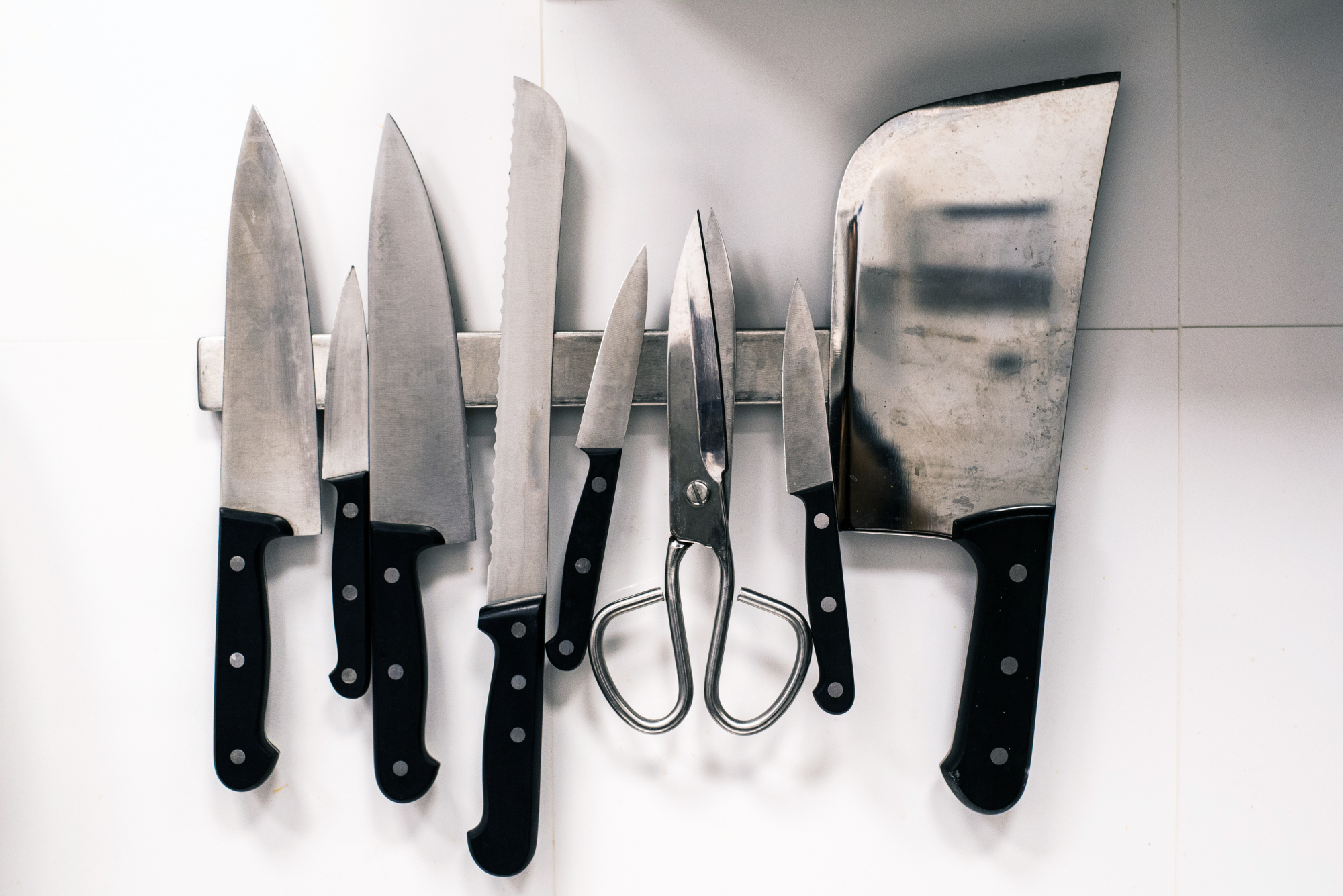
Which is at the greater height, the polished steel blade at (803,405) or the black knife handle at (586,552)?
the polished steel blade at (803,405)

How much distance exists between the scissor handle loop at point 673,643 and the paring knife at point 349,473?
19 cm

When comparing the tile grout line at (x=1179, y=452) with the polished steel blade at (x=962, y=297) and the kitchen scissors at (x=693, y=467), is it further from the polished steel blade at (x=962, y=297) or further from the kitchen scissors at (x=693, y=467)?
the kitchen scissors at (x=693, y=467)

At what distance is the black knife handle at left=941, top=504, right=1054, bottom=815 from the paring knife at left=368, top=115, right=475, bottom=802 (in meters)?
0.40

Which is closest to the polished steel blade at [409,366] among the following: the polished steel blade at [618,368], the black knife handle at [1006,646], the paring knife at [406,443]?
the paring knife at [406,443]

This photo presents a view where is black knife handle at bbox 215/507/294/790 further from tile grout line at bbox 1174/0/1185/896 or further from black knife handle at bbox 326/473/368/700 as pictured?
tile grout line at bbox 1174/0/1185/896

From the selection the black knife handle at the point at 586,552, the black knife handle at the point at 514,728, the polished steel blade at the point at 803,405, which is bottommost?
the black knife handle at the point at 514,728

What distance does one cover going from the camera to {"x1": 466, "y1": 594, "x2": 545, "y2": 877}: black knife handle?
0.52m

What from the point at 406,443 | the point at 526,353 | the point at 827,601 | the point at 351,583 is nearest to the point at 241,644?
the point at 351,583

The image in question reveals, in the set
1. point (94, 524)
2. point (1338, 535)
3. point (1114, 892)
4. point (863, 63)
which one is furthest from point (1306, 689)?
point (94, 524)

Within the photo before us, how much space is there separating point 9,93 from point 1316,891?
1264mm

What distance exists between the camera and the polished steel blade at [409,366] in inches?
20.4

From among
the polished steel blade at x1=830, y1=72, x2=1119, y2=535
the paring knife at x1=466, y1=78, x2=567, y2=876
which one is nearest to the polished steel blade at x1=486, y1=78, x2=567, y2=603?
the paring knife at x1=466, y1=78, x2=567, y2=876

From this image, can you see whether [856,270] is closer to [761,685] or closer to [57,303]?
[761,685]

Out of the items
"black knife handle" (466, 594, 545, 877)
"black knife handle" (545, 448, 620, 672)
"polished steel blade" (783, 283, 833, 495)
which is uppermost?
"polished steel blade" (783, 283, 833, 495)
